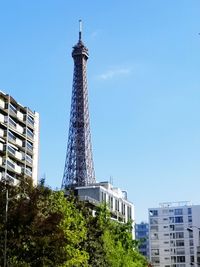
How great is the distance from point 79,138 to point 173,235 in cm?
6171

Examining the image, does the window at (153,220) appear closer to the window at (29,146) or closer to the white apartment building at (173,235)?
the white apartment building at (173,235)

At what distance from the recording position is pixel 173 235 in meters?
171

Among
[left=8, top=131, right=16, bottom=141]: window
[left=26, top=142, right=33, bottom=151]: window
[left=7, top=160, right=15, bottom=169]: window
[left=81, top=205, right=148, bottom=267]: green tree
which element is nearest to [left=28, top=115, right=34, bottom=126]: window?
[left=26, top=142, right=33, bottom=151]: window

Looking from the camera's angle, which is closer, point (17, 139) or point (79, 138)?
point (17, 139)

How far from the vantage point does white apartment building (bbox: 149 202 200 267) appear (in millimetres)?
165250

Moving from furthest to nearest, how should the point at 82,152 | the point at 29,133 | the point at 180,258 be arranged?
1. the point at 180,258
2. the point at 82,152
3. the point at 29,133

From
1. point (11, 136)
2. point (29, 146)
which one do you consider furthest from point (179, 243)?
point (11, 136)

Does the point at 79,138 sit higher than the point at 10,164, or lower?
higher

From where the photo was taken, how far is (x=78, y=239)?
48.2m

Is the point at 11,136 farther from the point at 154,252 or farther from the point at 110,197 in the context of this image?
the point at 154,252

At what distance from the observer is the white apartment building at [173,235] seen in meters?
165

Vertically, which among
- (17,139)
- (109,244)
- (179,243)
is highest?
(17,139)

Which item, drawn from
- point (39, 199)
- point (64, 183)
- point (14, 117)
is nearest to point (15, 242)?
point (39, 199)

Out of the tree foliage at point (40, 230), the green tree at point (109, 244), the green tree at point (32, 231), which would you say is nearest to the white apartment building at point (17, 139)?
the green tree at point (109, 244)
